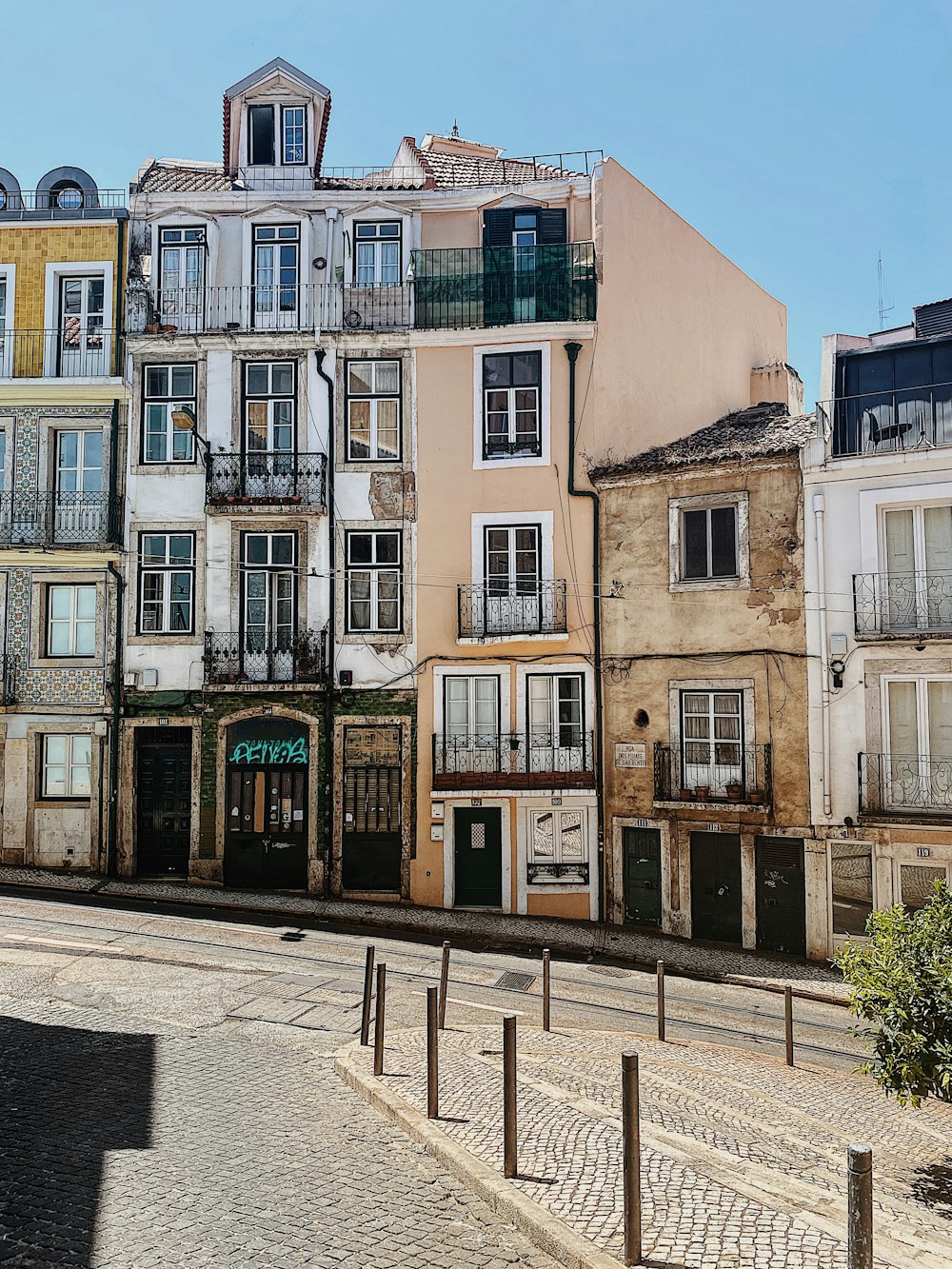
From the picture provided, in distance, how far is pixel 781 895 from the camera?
19.1m

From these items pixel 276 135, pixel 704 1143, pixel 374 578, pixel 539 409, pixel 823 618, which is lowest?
pixel 704 1143

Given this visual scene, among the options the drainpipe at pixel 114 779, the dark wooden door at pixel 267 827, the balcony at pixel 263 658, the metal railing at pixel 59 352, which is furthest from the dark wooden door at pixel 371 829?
the metal railing at pixel 59 352

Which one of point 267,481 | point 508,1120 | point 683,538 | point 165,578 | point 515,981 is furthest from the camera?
point 165,578

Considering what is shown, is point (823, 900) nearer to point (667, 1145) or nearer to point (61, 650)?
point (667, 1145)

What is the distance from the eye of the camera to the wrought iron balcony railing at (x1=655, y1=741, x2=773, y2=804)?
19359mm

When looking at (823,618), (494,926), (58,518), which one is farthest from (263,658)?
(823,618)

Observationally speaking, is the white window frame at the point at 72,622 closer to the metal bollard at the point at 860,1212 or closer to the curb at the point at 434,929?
the curb at the point at 434,929

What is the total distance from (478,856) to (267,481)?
8.72 metres

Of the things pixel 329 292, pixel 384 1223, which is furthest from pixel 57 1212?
Result: pixel 329 292

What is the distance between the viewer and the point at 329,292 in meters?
23.3

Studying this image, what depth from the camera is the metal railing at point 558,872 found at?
2120 centimetres

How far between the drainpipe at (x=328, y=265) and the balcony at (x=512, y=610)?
652 centimetres

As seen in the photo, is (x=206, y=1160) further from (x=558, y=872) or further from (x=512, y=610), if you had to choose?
(x=512, y=610)

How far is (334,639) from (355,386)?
17.4ft
